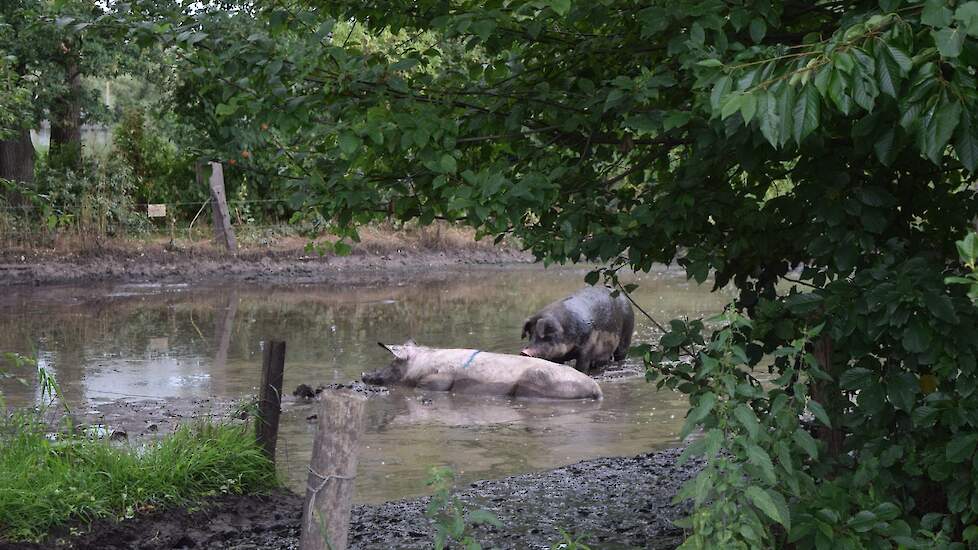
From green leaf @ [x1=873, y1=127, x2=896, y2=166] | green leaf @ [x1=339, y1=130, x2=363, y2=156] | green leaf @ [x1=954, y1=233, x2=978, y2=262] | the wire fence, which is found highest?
green leaf @ [x1=339, y1=130, x2=363, y2=156]

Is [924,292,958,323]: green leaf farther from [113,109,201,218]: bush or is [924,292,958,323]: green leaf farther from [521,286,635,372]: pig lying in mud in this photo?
[113,109,201,218]: bush

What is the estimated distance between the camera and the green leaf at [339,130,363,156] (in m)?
4.91

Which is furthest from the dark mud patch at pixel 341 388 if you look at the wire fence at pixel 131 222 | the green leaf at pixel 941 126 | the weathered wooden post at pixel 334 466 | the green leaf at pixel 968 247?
the wire fence at pixel 131 222

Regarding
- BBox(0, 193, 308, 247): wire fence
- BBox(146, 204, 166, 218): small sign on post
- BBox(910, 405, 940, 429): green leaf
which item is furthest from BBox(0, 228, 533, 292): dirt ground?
BBox(910, 405, 940, 429): green leaf

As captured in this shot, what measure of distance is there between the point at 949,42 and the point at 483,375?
29.3ft

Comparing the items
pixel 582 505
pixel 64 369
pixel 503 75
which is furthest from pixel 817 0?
pixel 64 369

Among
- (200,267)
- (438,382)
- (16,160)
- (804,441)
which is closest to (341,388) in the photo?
(438,382)

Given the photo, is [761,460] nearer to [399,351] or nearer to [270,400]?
[270,400]

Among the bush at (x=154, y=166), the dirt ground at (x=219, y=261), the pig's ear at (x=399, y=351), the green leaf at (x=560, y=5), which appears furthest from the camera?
the bush at (x=154, y=166)

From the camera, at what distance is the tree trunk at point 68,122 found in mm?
22703

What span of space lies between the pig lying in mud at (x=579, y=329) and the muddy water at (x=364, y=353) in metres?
0.91

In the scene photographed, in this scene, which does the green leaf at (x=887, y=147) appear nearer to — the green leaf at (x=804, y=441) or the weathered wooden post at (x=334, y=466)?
the green leaf at (x=804, y=441)

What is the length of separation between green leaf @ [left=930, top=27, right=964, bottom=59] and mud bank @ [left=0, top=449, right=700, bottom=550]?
136 inches

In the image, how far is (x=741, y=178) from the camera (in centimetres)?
622
